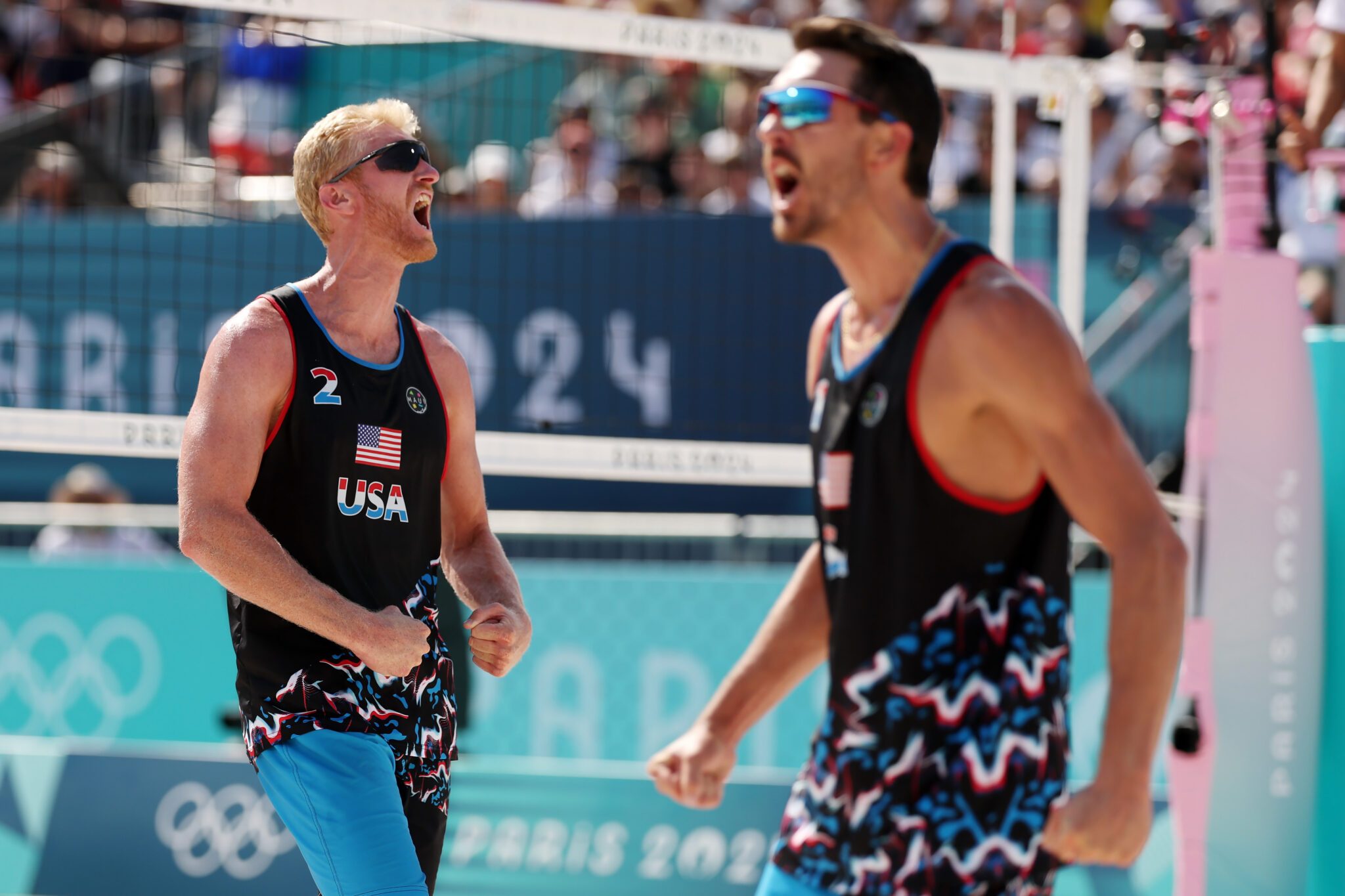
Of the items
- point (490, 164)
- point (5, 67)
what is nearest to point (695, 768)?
point (490, 164)

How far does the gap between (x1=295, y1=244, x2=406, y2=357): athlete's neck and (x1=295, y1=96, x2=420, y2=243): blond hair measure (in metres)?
0.10

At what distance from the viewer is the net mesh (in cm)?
814

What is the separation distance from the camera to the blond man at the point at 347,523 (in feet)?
9.65

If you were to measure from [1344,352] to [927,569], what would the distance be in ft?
10.7

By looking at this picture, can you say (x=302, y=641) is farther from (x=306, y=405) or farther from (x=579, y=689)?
(x=579, y=689)

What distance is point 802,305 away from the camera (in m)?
8.10

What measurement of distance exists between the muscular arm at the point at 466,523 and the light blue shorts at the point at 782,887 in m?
0.87

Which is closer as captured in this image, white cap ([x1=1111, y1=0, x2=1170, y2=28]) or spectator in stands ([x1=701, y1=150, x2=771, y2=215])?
spectator in stands ([x1=701, y1=150, x2=771, y2=215])

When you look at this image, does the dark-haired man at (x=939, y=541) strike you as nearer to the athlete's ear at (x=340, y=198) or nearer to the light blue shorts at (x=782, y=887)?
the light blue shorts at (x=782, y=887)

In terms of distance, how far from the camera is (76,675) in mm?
7316

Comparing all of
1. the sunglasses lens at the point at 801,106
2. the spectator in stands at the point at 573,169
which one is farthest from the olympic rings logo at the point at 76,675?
the sunglasses lens at the point at 801,106

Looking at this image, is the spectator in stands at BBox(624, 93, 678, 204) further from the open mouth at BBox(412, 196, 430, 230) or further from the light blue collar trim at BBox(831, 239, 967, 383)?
the light blue collar trim at BBox(831, 239, 967, 383)

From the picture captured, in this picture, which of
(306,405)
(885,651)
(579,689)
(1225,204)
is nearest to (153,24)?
(579,689)

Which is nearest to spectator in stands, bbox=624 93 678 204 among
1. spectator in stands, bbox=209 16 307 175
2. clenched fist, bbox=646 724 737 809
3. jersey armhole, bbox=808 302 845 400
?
spectator in stands, bbox=209 16 307 175
